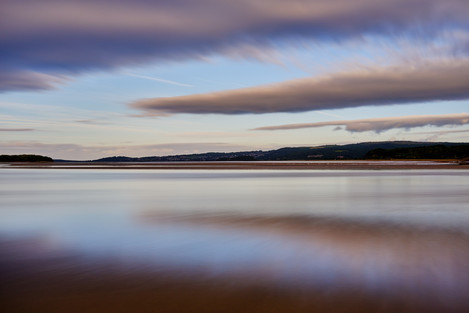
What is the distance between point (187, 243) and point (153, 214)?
568cm

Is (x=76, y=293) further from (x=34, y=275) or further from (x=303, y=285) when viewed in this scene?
(x=303, y=285)

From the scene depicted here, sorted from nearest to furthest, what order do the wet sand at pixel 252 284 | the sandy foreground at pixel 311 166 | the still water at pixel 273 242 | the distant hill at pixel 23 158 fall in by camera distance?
the wet sand at pixel 252 284, the still water at pixel 273 242, the sandy foreground at pixel 311 166, the distant hill at pixel 23 158

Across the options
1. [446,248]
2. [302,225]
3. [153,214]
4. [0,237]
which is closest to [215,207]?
[153,214]

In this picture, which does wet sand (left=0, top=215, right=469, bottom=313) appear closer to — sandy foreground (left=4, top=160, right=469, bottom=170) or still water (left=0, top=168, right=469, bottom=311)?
still water (left=0, top=168, right=469, bottom=311)

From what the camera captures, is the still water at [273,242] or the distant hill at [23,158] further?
the distant hill at [23,158]

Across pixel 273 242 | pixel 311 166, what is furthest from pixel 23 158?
pixel 273 242

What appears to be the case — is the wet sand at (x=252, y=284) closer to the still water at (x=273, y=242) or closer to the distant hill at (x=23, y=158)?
the still water at (x=273, y=242)

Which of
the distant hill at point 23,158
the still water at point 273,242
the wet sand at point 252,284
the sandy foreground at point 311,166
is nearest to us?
the wet sand at point 252,284

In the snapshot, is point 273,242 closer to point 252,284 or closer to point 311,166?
point 252,284

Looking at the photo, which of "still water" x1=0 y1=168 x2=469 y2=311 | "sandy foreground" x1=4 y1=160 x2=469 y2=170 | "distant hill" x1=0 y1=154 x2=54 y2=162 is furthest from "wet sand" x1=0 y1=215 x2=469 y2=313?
"distant hill" x1=0 y1=154 x2=54 y2=162

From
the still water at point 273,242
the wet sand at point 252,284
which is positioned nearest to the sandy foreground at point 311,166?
the still water at point 273,242

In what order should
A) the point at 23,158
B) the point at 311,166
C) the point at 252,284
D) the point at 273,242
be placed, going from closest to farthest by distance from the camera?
1. the point at 252,284
2. the point at 273,242
3. the point at 311,166
4. the point at 23,158

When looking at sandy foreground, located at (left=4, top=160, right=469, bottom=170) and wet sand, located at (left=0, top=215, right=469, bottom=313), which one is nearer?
wet sand, located at (left=0, top=215, right=469, bottom=313)

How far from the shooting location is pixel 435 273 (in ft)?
23.0
